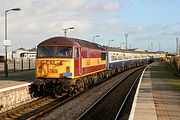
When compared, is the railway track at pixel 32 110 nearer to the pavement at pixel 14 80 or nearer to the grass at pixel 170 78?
the pavement at pixel 14 80

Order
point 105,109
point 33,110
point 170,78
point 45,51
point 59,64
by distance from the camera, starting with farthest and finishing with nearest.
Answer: point 170,78, point 45,51, point 59,64, point 105,109, point 33,110

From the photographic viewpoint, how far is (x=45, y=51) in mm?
19922

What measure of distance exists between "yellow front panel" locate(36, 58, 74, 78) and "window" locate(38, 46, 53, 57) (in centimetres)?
27

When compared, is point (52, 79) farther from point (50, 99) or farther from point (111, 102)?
point (111, 102)

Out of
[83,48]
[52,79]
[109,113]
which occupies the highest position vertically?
[83,48]

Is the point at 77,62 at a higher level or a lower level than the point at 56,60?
lower

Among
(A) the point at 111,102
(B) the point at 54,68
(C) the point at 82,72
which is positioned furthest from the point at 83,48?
(A) the point at 111,102

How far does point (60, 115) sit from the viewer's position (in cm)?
1455

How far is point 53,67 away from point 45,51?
1101mm

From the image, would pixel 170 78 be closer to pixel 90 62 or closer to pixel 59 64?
pixel 90 62

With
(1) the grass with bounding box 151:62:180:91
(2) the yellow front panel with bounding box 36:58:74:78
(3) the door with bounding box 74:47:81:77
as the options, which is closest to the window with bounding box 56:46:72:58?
(2) the yellow front panel with bounding box 36:58:74:78

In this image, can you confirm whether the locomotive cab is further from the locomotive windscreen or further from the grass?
the grass

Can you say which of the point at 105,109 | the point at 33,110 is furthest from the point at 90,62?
the point at 33,110

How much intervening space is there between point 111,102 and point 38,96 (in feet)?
14.6
